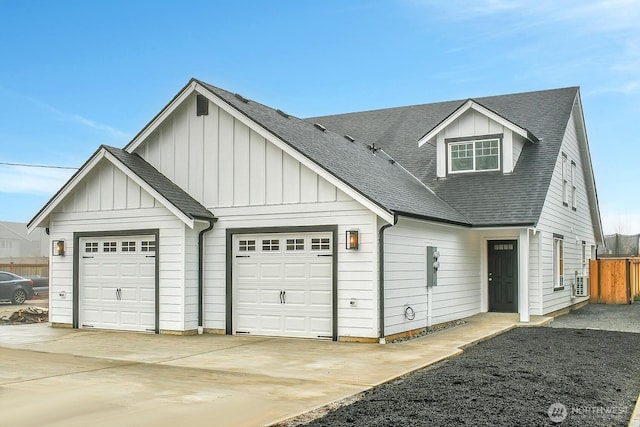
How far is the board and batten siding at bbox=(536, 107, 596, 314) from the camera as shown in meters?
17.6

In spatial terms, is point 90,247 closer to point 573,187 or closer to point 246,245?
point 246,245

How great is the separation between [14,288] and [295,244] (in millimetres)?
16542

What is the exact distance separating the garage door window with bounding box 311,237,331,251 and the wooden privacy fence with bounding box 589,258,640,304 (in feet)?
45.3

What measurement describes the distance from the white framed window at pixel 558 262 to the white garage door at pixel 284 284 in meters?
8.38

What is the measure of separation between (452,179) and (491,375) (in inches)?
419

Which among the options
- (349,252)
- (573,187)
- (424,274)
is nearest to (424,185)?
(424,274)

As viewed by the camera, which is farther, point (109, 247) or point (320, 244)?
point (109, 247)

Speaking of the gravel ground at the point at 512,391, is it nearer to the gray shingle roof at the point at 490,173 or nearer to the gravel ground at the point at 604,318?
the gravel ground at the point at 604,318

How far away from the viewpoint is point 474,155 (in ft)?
62.1

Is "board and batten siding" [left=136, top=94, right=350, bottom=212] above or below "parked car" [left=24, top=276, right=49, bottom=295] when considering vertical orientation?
above

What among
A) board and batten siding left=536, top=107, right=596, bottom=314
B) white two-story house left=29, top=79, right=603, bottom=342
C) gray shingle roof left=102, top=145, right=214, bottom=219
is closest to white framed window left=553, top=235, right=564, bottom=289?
board and batten siding left=536, top=107, right=596, bottom=314

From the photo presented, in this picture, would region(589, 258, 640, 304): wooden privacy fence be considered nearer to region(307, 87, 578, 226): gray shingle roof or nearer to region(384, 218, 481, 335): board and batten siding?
region(307, 87, 578, 226): gray shingle roof

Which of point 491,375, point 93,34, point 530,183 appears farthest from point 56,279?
point 530,183

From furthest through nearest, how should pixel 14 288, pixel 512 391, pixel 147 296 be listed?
1. pixel 14 288
2. pixel 147 296
3. pixel 512 391
